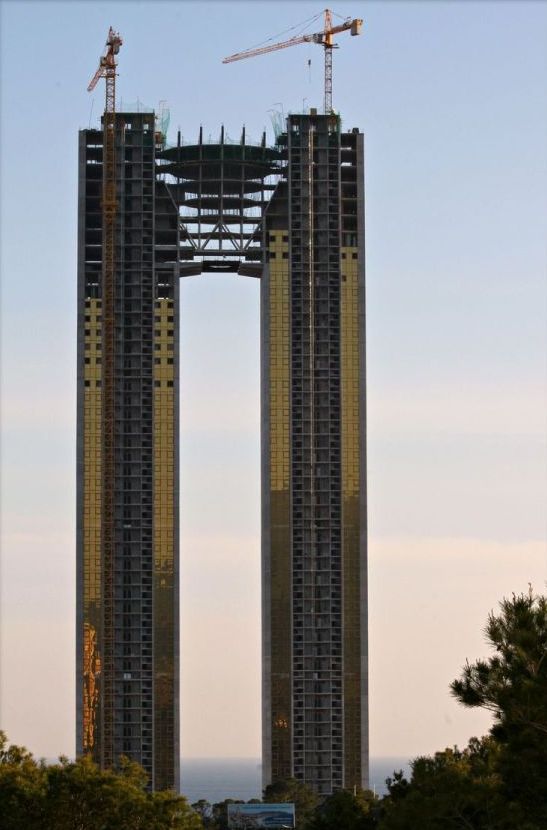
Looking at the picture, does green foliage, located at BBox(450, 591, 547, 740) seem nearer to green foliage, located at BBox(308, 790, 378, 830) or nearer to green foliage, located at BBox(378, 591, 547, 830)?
green foliage, located at BBox(378, 591, 547, 830)

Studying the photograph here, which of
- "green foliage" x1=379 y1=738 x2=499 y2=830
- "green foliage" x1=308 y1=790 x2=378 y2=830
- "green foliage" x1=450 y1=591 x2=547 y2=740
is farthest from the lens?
"green foliage" x1=308 y1=790 x2=378 y2=830

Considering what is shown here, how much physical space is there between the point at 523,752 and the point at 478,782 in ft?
57.9

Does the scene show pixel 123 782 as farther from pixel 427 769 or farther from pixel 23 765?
pixel 427 769

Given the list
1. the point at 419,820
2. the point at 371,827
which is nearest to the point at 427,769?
the point at 419,820

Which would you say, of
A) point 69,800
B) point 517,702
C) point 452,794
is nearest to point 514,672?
point 517,702

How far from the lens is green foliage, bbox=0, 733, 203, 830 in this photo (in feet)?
484

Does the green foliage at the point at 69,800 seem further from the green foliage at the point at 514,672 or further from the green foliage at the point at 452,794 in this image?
the green foliage at the point at 514,672

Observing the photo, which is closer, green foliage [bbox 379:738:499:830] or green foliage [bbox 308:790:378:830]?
green foliage [bbox 379:738:499:830]

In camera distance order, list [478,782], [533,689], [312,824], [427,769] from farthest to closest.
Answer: [312,824]
[427,769]
[478,782]
[533,689]

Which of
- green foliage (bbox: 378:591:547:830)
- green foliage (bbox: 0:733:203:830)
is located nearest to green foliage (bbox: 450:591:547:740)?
green foliage (bbox: 378:591:547:830)

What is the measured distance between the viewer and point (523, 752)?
8681 cm

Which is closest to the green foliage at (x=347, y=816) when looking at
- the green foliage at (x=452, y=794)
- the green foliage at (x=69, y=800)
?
the green foliage at (x=69, y=800)

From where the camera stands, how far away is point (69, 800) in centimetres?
14738

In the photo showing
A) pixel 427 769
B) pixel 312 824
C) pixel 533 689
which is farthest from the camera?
pixel 312 824
